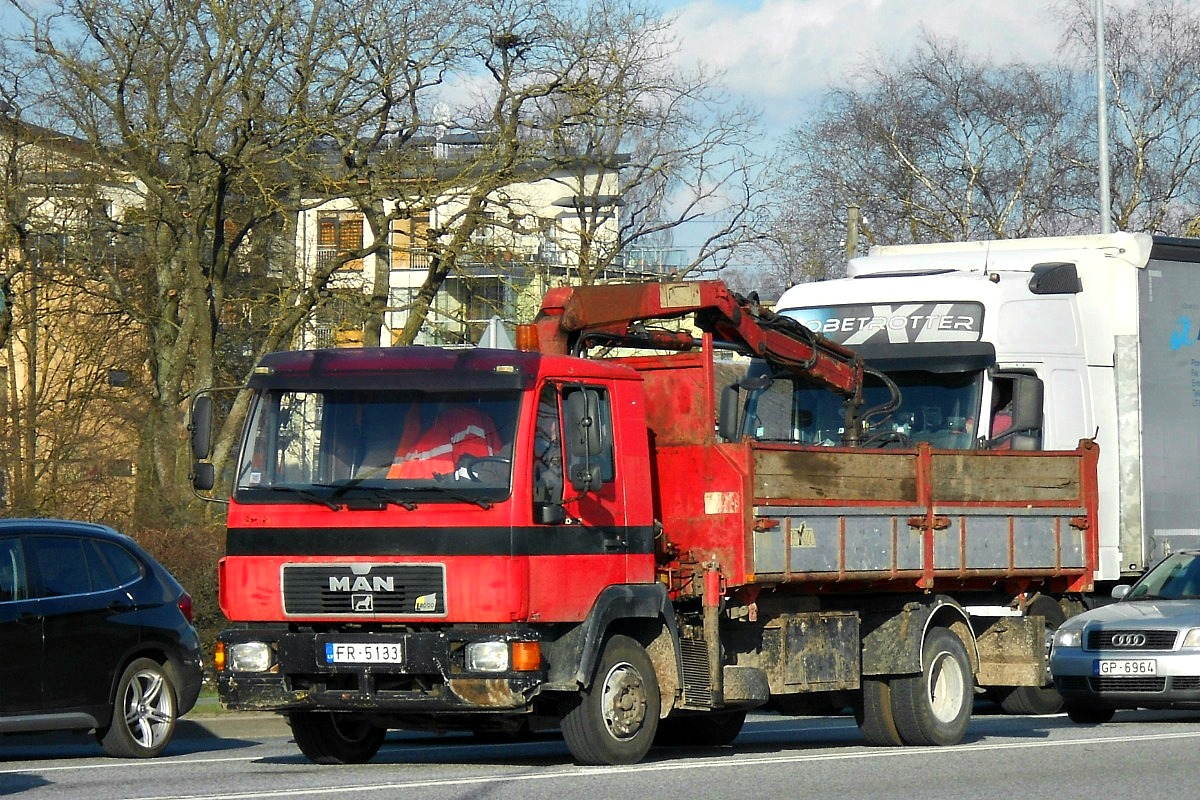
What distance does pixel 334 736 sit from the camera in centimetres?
1180

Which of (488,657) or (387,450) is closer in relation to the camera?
(488,657)

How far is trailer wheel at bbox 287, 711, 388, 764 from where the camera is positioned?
38.1 feet

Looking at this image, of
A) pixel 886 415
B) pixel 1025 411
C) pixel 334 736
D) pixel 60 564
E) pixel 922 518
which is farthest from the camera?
pixel 1025 411

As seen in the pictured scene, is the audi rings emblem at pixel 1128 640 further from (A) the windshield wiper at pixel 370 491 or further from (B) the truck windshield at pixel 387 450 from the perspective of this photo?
(A) the windshield wiper at pixel 370 491

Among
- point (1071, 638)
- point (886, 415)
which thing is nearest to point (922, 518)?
point (1071, 638)

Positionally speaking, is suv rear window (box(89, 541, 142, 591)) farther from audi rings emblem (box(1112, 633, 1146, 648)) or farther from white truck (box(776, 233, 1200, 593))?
audi rings emblem (box(1112, 633, 1146, 648))

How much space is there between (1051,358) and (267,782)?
875cm

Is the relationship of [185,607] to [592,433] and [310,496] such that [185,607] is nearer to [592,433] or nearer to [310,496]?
[310,496]

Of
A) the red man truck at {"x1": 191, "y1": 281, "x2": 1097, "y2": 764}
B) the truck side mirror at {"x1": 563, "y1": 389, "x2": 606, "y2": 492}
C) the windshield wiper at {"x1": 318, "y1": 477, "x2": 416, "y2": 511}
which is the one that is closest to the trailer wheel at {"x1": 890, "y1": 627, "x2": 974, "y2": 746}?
the red man truck at {"x1": 191, "y1": 281, "x2": 1097, "y2": 764}

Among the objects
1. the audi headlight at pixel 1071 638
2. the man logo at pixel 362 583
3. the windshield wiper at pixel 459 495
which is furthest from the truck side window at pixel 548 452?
the audi headlight at pixel 1071 638

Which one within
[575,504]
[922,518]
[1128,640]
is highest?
[575,504]

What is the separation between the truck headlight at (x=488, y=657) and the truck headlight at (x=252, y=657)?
1239 millimetres

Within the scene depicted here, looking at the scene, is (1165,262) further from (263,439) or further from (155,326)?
(155,326)

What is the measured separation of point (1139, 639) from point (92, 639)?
26.7 feet
